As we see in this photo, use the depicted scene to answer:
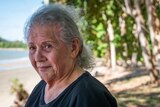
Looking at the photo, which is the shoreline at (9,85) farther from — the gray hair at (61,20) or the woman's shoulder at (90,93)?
the woman's shoulder at (90,93)

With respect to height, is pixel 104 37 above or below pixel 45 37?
below

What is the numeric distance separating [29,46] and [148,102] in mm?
8607

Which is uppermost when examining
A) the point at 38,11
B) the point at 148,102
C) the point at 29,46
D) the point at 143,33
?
the point at 38,11

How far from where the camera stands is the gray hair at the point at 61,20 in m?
2.37

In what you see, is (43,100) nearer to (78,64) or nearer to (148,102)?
(78,64)

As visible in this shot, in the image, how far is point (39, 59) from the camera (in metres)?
2.39

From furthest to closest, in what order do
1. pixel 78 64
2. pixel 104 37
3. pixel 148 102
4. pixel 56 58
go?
1. pixel 104 37
2. pixel 148 102
3. pixel 78 64
4. pixel 56 58

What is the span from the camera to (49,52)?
235 centimetres

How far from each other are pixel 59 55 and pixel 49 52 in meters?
0.06

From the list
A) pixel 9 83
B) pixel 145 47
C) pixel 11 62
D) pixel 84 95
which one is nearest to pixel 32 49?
pixel 84 95

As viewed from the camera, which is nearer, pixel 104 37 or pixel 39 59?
pixel 39 59

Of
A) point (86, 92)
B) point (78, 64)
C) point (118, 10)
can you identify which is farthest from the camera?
point (118, 10)

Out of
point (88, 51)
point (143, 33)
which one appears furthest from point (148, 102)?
point (88, 51)

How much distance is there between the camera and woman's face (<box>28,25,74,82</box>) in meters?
2.35
